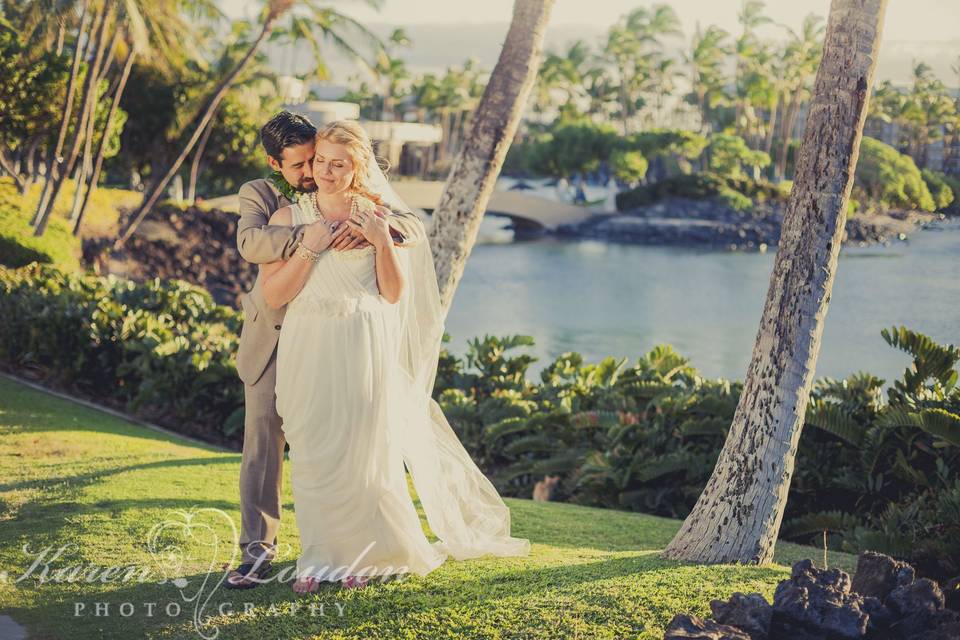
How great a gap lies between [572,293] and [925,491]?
94.1 feet

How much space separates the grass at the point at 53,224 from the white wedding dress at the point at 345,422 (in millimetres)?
11713

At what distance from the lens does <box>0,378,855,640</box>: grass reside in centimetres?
375

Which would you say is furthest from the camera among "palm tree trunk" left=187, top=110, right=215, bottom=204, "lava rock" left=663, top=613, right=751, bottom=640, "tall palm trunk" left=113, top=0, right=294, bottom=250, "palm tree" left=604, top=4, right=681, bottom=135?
"palm tree" left=604, top=4, right=681, bottom=135

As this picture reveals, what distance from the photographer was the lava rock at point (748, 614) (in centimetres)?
326

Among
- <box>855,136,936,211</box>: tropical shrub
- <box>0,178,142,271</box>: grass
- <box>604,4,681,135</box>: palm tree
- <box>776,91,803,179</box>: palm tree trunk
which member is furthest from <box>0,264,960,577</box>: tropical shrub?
<box>604,4,681,135</box>: palm tree

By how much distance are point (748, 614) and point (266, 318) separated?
6.60 feet

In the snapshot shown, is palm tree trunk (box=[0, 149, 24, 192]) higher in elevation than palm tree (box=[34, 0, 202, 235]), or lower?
lower

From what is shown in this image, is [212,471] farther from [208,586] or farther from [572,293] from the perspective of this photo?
[572,293]

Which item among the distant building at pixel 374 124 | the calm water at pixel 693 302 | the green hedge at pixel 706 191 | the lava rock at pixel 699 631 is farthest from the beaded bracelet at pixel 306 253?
the green hedge at pixel 706 191

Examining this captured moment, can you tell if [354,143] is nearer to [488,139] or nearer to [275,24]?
[488,139]

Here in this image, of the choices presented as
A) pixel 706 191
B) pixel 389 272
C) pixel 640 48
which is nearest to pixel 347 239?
pixel 389 272

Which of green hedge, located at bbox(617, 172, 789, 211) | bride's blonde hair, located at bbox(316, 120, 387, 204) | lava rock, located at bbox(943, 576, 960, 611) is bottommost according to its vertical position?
lava rock, located at bbox(943, 576, 960, 611)

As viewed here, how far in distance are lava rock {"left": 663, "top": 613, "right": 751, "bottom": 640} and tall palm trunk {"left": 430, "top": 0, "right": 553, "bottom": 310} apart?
3.56 metres

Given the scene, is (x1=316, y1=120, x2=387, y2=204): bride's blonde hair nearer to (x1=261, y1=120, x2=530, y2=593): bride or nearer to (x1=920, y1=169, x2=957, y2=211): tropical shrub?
(x1=261, y1=120, x2=530, y2=593): bride
